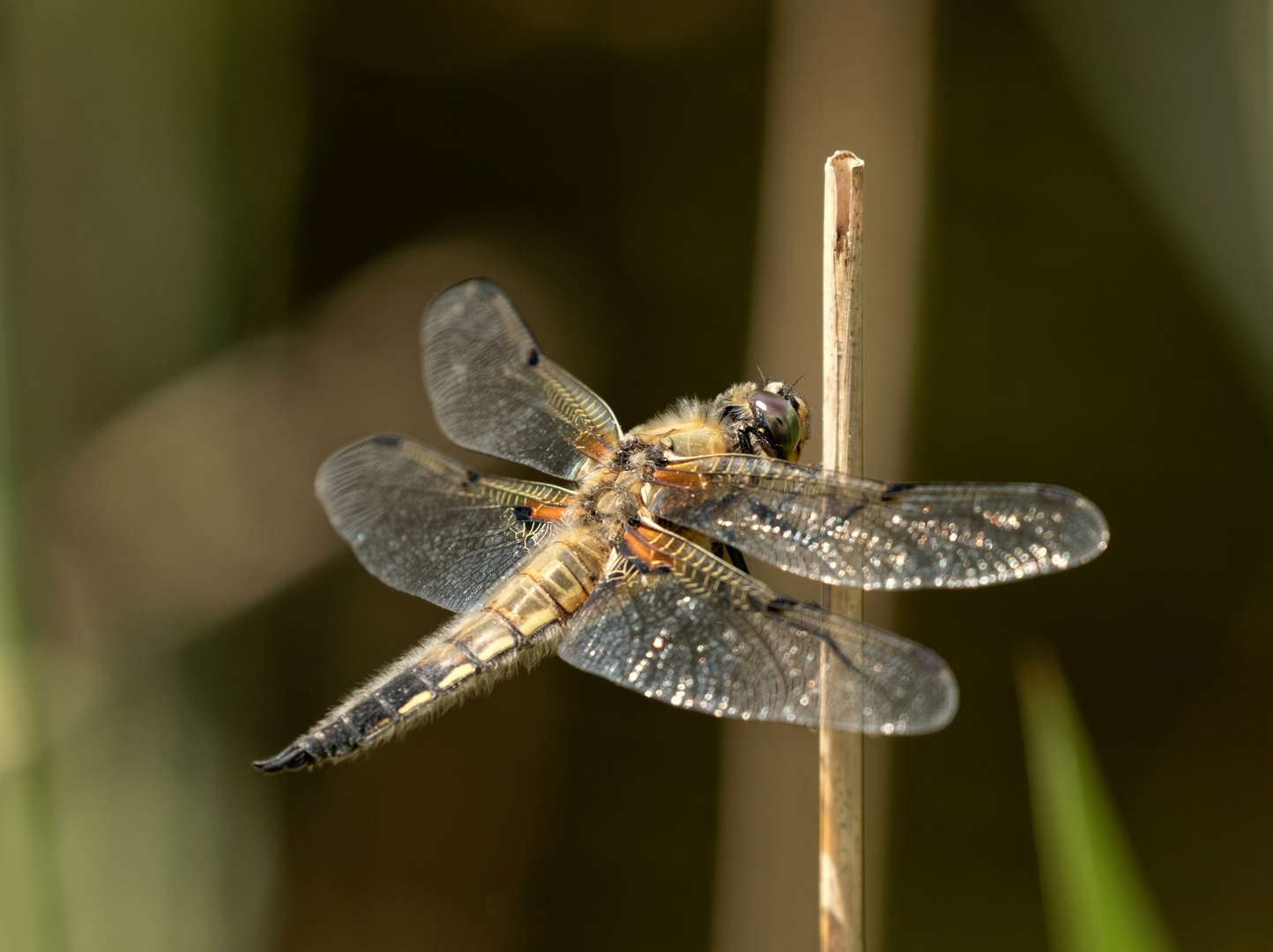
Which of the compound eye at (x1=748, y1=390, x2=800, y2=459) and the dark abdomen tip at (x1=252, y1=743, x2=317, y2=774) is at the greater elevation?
the compound eye at (x1=748, y1=390, x2=800, y2=459)

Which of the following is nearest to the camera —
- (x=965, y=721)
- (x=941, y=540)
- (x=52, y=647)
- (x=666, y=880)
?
(x=941, y=540)

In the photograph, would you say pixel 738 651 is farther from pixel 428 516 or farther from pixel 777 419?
pixel 428 516

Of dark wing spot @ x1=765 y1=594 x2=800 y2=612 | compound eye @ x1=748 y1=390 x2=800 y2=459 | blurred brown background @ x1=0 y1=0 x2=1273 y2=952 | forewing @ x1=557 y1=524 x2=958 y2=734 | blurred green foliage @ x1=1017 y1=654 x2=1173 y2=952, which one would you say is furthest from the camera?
blurred brown background @ x1=0 y1=0 x2=1273 y2=952

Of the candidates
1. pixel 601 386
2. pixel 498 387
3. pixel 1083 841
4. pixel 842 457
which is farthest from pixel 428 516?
pixel 601 386

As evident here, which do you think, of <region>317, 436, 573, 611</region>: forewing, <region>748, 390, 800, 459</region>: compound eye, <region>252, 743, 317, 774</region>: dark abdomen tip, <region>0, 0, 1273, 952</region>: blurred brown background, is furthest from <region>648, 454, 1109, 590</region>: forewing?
<region>0, 0, 1273, 952</region>: blurred brown background

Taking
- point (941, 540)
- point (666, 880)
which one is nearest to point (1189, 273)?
point (941, 540)

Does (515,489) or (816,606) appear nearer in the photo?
(816,606)

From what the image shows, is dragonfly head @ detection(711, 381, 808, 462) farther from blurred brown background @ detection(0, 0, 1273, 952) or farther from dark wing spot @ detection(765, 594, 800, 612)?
blurred brown background @ detection(0, 0, 1273, 952)

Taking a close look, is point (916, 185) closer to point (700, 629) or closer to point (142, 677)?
point (700, 629)

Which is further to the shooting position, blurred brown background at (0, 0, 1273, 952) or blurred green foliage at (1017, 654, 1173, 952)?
blurred brown background at (0, 0, 1273, 952)
